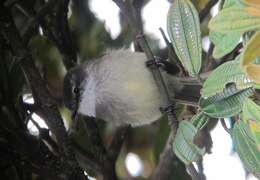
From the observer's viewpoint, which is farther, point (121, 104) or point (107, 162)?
point (121, 104)

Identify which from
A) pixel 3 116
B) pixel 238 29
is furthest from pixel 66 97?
pixel 238 29

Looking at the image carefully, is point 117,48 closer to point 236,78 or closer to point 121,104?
point 121,104

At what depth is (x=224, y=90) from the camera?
765mm

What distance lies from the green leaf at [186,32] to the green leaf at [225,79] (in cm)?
7

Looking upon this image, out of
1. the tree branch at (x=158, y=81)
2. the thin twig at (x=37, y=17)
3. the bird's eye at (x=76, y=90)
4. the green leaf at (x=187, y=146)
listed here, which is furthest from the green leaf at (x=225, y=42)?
the bird's eye at (x=76, y=90)

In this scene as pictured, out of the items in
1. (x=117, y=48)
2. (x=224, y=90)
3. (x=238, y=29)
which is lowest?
(x=117, y=48)

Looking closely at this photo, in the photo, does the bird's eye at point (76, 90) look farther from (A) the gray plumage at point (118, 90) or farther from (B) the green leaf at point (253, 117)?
(B) the green leaf at point (253, 117)

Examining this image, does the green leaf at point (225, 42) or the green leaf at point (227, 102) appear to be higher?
the green leaf at point (225, 42)

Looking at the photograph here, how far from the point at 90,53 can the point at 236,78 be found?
1.16 meters

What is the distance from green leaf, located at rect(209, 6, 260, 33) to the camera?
58 centimetres

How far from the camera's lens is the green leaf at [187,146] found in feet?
2.61

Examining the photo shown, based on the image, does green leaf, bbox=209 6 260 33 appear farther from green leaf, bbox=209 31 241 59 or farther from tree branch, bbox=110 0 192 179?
tree branch, bbox=110 0 192 179

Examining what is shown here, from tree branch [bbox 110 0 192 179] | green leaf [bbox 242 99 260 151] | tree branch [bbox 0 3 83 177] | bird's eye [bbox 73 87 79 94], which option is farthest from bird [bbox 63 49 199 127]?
green leaf [bbox 242 99 260 151]

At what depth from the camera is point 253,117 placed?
64cm
